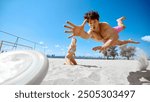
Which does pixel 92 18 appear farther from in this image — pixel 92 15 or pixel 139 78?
pixel 139 78

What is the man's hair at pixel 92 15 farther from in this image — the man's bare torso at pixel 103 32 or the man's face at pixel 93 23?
the man's bare torso at pixel 103 32

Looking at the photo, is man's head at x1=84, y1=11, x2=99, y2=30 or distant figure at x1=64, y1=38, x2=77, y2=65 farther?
distant figure at x1=64, y1=38, x2=77, y2=65

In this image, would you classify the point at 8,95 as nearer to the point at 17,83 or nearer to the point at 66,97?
the point at 17,83

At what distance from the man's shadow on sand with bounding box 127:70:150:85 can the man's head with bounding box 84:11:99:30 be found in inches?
37.9

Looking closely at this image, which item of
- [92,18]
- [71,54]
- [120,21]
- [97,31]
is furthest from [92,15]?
[71,54]

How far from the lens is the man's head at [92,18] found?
111 inches

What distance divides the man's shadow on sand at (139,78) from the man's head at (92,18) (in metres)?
0.96

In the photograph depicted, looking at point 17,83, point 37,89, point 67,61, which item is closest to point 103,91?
point 37,89

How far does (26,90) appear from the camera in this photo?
4.81ft

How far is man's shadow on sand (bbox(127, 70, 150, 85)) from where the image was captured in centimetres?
289

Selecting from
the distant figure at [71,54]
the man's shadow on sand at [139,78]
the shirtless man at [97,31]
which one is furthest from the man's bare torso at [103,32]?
the distant figure at [71,54]

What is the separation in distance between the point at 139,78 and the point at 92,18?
121 centimetres

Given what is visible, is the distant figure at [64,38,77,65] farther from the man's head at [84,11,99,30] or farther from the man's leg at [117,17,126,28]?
the man's head at [84,11,99,30]

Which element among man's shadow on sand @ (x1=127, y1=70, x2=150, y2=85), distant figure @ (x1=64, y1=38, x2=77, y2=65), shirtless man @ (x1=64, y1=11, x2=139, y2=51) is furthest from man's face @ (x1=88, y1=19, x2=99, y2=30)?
distant figure @ (x1=64, y1=38, x2=77, y2=65)
